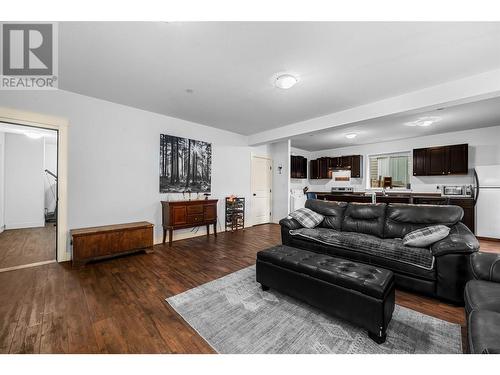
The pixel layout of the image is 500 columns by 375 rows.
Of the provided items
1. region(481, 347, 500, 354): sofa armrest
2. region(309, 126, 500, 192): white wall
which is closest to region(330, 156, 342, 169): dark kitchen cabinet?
region(309, 126, 500, 192): white wall

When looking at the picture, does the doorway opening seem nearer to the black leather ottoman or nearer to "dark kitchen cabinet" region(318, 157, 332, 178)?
the black leather ottoman

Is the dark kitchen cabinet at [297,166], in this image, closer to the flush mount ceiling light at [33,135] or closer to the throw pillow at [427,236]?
the throw pillow at [427,236]

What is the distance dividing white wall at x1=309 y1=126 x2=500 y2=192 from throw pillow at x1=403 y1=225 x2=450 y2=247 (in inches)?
173

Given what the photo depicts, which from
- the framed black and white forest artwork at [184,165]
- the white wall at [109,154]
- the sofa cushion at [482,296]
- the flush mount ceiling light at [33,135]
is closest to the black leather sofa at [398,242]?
the sofa cushion at [482,296]

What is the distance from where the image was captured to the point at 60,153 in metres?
3.25

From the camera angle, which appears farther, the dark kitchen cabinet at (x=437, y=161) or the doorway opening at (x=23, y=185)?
the dark kitchen cabinet at (x=437, y=161)

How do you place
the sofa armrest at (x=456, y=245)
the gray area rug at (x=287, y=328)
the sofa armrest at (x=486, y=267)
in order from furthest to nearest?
1. the sofa armrest at (x=456, y=245)
2. the sofa armrest at (x=486, y=267)
3. the gray area rug at (x=287, y=328)

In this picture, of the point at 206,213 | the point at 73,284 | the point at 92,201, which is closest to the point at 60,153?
the point at 92,201

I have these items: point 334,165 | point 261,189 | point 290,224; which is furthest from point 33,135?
point 334,165

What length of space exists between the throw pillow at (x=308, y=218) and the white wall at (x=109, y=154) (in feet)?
8.48

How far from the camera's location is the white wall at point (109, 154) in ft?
10.8

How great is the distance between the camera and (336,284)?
5.86 feet

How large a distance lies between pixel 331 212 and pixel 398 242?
1183 millimetres
